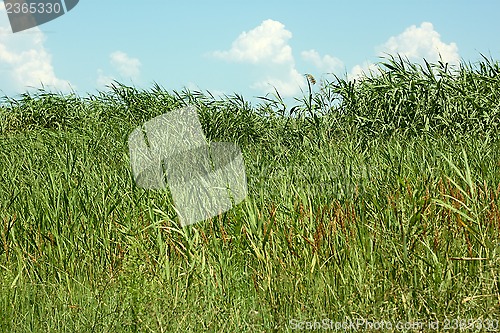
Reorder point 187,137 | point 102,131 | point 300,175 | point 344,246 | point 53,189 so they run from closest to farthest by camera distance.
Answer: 1. point 344,246
2. point 53,189
3. point 300,175
4. point 187,137
5. point 102,131

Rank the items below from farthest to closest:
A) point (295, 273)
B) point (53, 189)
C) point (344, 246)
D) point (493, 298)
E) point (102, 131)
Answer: point (102, 131), point (53, 189), point (344, 246), point (295, 273), point (493, 298)

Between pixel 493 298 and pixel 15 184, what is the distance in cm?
344

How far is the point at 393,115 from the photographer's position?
6.81 meters

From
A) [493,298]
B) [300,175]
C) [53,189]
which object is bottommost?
[493,298]

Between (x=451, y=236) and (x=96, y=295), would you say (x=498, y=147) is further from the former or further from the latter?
(x=96, y=295)

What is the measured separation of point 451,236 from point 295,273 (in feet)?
2.55

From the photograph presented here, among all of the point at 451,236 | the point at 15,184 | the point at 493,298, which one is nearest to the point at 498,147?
the point at 451,236

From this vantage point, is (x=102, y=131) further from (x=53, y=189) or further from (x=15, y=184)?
(x=53, y=189)

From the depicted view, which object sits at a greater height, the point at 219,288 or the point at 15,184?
the point at 15,184

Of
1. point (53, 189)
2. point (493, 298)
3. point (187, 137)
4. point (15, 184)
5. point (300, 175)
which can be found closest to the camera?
point (493, 298)

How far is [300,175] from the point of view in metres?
4.18

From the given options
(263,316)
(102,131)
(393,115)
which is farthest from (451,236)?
(102,131)

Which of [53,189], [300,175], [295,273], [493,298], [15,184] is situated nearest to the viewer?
[493,298]

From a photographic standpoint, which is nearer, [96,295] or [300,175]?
[96,295]
